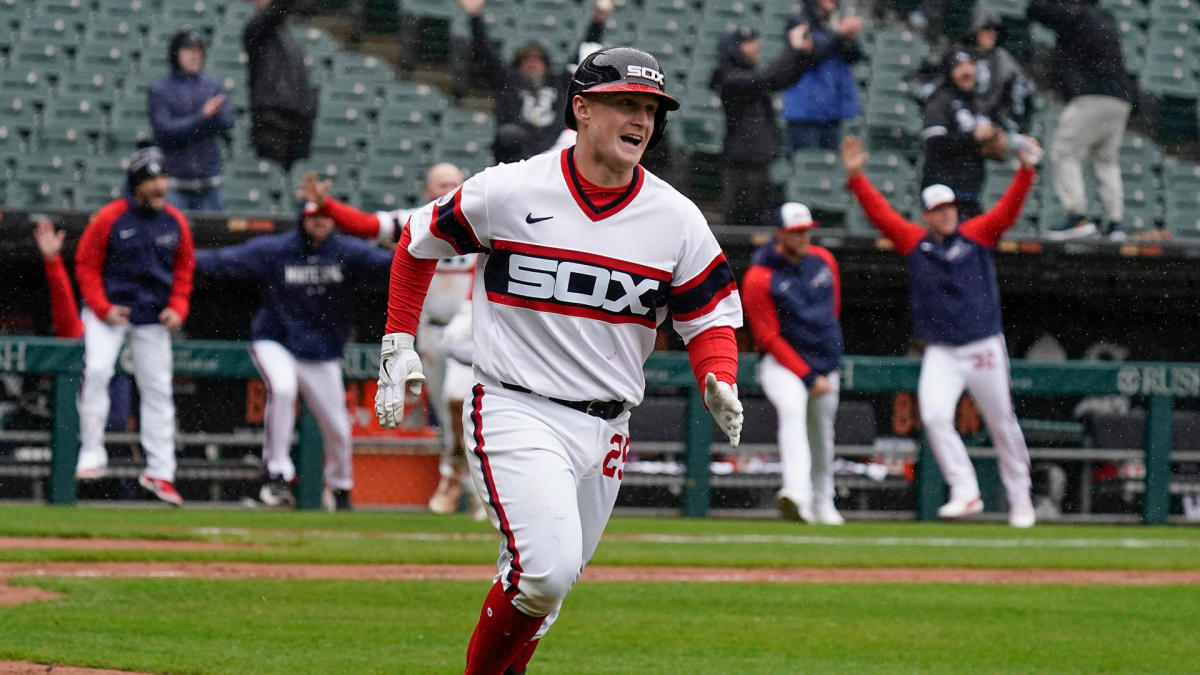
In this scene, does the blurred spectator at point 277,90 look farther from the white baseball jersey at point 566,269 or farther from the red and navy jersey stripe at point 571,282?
the red and navy jersey stripe at point 571,282

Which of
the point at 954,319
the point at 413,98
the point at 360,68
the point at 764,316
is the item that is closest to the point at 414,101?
the point at 413,98

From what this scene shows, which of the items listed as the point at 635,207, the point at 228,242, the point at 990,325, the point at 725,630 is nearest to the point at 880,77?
the point at 990,325

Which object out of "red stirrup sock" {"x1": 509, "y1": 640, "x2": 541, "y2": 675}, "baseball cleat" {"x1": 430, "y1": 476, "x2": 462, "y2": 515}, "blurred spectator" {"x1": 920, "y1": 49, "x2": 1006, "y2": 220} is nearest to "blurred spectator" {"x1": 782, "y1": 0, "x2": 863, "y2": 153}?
"blurred spectator" {"x1": 920, "y1": 49, "x2": 1006, "y2": 220}

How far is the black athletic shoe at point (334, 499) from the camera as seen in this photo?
1058 centimetres

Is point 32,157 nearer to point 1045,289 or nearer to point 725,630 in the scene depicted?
point 1045,289

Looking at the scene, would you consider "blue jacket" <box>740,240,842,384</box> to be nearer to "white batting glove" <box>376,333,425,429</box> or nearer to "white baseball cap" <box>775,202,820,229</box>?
"white baseball cap" <box>775,202,820,229</box>

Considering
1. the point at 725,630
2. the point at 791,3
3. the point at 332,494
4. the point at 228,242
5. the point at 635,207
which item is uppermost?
the point at 791,3

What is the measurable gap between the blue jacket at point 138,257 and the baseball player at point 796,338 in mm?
3343

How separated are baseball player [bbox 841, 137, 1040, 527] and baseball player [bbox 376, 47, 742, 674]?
6.29 metres

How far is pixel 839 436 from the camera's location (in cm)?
1170

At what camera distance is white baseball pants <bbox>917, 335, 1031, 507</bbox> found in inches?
407

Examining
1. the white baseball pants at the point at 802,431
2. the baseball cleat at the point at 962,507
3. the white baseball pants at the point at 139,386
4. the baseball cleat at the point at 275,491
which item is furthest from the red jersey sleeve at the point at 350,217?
the baseball cleat at the point at 962,507

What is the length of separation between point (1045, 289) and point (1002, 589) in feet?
16.3

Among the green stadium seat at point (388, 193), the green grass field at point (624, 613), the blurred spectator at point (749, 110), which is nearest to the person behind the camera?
the green grass field at point (624, 613)
